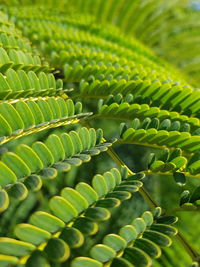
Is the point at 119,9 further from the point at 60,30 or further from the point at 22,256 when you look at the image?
the point at 22,256

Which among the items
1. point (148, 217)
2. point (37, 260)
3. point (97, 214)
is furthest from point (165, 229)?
point (37, 260)

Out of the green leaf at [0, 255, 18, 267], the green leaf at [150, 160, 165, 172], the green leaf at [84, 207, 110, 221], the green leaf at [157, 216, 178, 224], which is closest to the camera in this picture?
the green leaf at [0, 255, 18, 267]

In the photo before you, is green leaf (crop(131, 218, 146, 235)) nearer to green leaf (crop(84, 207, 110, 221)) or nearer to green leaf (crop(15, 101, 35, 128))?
green leaf (crop(84, 207, 110, 221))

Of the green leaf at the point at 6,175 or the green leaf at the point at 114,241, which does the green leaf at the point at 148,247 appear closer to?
the green leaf at the point at 114,241

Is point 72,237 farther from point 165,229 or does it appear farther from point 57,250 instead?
point 165,229

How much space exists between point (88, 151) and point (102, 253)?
0.26m

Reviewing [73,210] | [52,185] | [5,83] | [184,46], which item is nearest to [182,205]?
[73,210]

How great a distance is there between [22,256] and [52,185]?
3.51 feet

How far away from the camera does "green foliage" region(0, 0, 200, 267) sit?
51cm

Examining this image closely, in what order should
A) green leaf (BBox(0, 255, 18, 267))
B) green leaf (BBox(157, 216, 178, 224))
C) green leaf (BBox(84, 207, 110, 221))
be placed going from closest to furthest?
green leaf (BBox(0, 255, 18, 267)), green leaf (BBox(84, 207, 110, 221)), green leaf (BBox(157, 216, 178, 224))

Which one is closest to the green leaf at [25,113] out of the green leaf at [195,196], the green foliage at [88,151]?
the green foliage at [88,151]

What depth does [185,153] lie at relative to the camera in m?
0.83

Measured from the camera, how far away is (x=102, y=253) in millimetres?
493

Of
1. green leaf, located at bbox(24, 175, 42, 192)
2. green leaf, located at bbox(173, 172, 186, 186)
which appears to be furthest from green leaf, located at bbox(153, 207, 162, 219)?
green leaf, located at bbox(24, 175, 42, 192)
